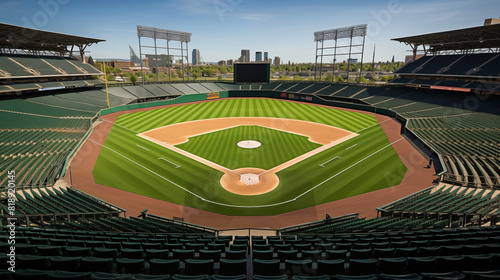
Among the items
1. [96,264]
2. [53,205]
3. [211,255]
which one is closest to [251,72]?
[53,205]

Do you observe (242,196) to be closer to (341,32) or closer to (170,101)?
(170,101)

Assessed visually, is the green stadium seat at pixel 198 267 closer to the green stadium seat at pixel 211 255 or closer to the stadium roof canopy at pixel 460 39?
the green stadium seat at pixel 211 255

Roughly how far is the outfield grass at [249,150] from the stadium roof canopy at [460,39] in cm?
3307

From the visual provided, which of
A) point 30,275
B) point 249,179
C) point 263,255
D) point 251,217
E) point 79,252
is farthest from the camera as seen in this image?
point 249,179

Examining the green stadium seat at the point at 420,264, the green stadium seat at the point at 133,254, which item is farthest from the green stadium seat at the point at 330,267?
the green stadium seat at the point at 133,254

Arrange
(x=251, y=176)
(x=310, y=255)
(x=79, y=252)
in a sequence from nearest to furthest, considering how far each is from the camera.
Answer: (x=79, y=252)
(x=310, y=255)
(x=251, y=176)

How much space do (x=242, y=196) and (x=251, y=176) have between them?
3061 mm

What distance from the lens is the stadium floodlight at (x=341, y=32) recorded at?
2253 inches

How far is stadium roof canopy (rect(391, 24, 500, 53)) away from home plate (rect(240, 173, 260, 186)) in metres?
40.9

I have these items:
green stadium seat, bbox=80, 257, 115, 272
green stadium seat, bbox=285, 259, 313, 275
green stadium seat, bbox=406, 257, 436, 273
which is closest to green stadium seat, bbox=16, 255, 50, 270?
green stadium seat, bbox=80, 257, 115, 272

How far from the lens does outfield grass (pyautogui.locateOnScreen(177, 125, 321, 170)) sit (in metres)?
23.3

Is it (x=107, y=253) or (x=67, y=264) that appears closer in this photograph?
(x=67, y=264)

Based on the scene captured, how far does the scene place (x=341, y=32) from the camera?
60.9 meters

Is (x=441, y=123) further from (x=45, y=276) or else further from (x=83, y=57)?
(x=83, y=57)
